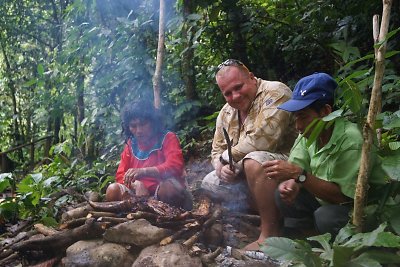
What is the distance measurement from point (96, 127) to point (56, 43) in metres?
3.90

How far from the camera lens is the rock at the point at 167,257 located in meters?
2.55

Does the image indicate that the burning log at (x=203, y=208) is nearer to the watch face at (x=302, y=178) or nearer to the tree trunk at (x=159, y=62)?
the watch face at (x=302, y=178)

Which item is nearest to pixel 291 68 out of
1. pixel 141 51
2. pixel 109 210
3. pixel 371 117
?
pixel 141 51

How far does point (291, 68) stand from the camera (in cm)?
591

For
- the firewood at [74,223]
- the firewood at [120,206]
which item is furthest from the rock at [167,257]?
the firewood at [74,223]

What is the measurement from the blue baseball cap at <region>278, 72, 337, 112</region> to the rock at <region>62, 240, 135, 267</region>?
4.73 ft

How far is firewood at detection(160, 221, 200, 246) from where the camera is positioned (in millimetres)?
2771

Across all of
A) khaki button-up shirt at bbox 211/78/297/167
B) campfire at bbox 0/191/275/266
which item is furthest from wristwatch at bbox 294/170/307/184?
khaki button-up shirt at bbox 211/78/297/167

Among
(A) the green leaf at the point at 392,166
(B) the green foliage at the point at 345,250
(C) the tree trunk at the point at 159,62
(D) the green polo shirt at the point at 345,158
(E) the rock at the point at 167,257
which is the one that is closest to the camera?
(B) the green foliage at the point at 345,250

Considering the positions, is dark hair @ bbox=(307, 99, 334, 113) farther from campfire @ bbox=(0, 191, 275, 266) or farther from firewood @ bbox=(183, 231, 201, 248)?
firewood @ bbox=(183, 231, 201, 248)

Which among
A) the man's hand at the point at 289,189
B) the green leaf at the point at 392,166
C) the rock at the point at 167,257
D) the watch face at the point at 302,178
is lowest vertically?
the rock at the point at 167,257

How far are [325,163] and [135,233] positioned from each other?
1.35m

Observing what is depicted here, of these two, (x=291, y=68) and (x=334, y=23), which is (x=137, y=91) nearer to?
(x=291, y=68)

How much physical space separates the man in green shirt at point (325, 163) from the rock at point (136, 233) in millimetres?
942
